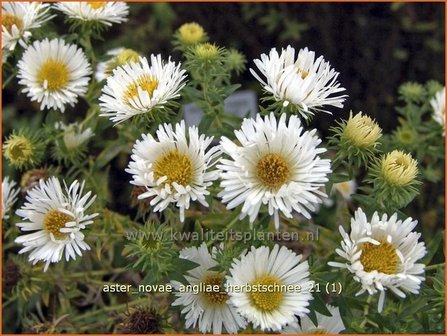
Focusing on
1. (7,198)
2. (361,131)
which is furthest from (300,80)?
(7,198)

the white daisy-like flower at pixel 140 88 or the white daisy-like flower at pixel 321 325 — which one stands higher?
the white daisy-like flower at pixel 140 88

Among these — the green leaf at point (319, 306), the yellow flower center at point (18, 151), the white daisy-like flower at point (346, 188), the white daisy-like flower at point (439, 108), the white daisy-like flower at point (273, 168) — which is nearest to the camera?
the white daisy-like flower at point (273, 168)

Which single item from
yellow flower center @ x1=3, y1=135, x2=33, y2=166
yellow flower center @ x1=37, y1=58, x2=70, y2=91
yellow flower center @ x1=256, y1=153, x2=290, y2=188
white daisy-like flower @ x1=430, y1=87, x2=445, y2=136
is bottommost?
yellow flower center @ x1=256, y1=153, x2=290, y2=188

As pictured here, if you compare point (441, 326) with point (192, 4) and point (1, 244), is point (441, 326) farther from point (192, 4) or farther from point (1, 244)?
point (192, 4)

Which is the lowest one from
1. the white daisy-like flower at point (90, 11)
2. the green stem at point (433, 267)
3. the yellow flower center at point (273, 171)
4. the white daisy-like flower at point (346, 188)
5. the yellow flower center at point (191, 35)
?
the green stem at point (433, 267)

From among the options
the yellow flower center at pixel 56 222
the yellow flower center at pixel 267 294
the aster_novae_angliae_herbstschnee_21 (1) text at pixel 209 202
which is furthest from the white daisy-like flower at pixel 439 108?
the yellow flower center at pixel 56 222

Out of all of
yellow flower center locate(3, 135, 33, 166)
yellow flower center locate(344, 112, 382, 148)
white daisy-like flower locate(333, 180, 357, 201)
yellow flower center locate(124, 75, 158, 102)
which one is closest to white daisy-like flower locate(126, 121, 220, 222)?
yellow flower center locate(124, 75, 158, 102)

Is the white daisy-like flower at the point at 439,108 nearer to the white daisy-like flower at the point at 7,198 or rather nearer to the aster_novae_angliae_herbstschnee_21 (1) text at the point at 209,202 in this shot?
the aster_novae_angliae_herbstschnee_21 (1) text at the point at 209,202

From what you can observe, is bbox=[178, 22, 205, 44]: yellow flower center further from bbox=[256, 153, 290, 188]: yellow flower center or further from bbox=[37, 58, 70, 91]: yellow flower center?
bbox=[256, 153, 290, 188]: yellow flower center
